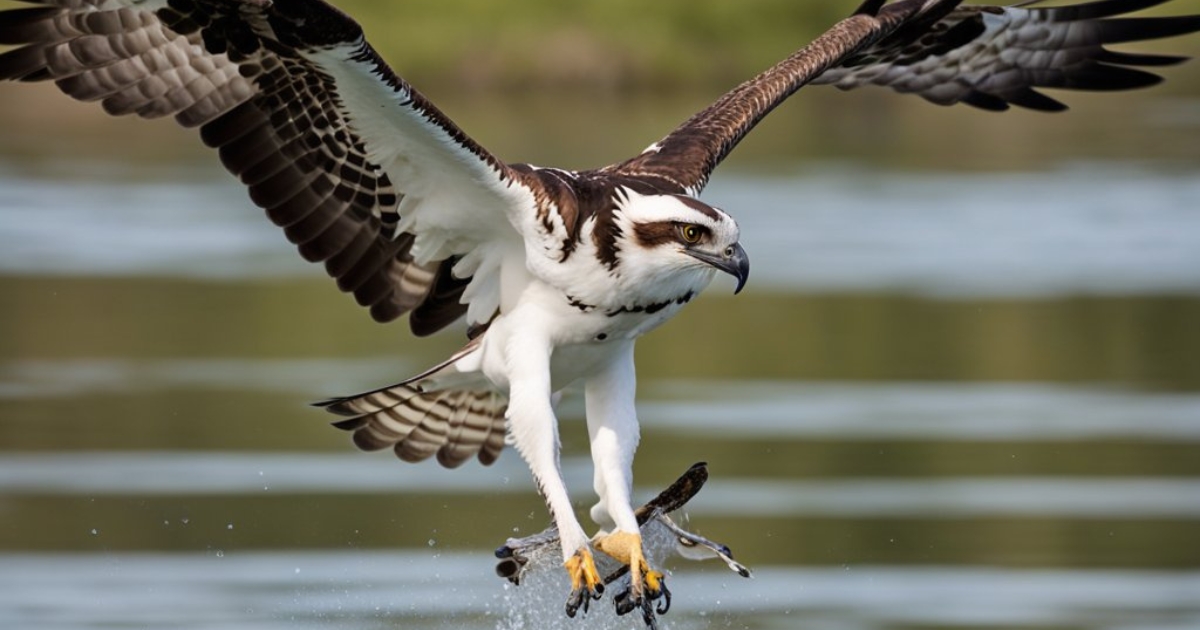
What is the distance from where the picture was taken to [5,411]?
1672 centimetres

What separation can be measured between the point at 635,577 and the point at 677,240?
1282 mm

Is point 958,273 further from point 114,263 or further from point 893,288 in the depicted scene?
Answer: point 114,263

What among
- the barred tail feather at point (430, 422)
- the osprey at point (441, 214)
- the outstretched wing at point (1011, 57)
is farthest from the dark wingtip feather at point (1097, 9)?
the barred tail feather at point (430, 422)

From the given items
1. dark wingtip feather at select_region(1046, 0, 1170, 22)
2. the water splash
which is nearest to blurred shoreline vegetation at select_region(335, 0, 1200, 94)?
dark wingtip feather at select_region(1046, 0, 1170, 22)

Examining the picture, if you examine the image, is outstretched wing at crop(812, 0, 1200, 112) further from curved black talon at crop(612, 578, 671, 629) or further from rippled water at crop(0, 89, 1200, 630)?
curved black talon at crop(612, 578, 671, 629)

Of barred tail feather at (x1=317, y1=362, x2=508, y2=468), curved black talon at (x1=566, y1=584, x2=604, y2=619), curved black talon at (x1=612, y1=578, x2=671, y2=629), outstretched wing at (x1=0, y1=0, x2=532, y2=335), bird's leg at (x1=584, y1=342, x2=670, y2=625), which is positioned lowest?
curved black talon at (x1=612, y1=578, x2=671, y2=629)

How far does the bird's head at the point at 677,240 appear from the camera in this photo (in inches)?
376

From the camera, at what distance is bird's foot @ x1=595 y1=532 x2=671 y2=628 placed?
32.0 feet

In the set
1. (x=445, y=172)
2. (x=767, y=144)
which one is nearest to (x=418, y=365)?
(x=445, y=172)

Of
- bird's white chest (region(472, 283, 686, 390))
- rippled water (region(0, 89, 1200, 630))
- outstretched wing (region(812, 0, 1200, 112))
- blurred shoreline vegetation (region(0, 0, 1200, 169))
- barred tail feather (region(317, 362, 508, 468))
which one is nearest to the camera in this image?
bird's white chest (region(472, 283, 686, 390))

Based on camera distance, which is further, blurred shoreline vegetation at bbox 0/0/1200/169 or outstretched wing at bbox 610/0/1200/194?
blurred shoreline vegetation at bbox 0/0/1200/169

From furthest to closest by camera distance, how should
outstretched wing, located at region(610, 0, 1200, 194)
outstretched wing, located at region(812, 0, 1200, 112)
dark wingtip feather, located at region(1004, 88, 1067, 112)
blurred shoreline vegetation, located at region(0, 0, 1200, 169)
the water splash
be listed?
blurred shoreline vegetation, located at region(0, 0, 1200, 169) < dark wingtip feather, located at region(1004, 88, 1067, 112) < outstretched wing, located at region(812, 0, 1200, 112) < outstretched wing, located at region(610, 0, 1200, 194) < the water splash

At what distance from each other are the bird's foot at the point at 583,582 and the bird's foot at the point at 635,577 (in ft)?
Result: 0.41

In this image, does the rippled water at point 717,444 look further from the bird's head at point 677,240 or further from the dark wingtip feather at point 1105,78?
the dark wingtip feather at point 1105,78
